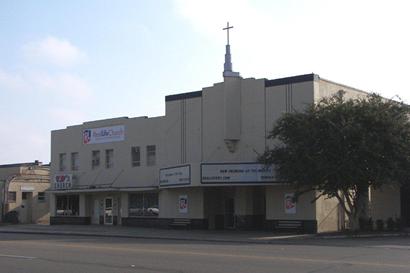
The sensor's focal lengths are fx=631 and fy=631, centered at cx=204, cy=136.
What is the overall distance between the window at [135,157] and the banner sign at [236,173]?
9.36 meters

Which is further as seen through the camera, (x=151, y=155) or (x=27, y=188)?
(x=27, y=188)

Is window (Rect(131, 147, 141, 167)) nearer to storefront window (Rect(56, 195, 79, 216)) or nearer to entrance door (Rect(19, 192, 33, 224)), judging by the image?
storefront window (Rect(56, 195, 79, 216))

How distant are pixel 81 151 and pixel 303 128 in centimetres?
2163

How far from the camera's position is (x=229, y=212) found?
130 feet

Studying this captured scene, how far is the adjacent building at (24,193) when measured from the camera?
55562 millimetres

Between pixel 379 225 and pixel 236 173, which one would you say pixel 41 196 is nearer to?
pixel 236 173

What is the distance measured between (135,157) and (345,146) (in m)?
17.8

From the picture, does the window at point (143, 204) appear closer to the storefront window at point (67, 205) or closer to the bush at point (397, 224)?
the storefront window at point (67, 205)

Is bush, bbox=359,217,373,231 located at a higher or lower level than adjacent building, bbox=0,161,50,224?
lower

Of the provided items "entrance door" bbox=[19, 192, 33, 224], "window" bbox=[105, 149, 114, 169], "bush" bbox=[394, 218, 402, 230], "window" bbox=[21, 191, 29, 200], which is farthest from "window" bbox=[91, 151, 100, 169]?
"bush" bbox=[394, 218, 402, 230]

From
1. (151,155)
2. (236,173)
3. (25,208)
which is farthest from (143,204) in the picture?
(25,208)

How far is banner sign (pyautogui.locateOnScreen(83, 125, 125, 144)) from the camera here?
44.9 metres

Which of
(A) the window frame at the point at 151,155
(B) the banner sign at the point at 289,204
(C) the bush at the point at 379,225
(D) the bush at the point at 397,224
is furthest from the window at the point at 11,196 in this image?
(D) the bush at the point at 397,224

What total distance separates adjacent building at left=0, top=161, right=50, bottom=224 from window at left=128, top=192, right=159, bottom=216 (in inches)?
598
